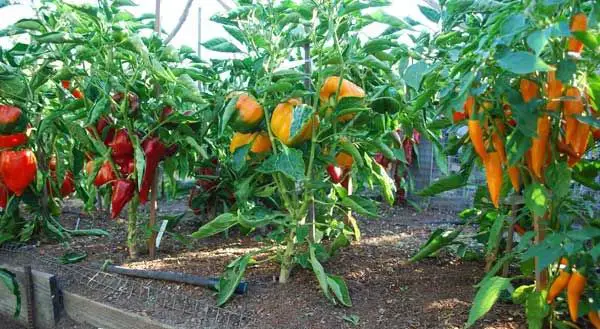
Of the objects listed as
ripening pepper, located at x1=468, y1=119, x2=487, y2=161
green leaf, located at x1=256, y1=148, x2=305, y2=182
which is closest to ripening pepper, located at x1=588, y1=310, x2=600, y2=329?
ripening pepper, located at x1=468, y1=119, x2=487, y2=161

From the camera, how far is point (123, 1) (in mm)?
1843

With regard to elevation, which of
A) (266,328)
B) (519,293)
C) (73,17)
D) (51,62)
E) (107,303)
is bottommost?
(107,303)

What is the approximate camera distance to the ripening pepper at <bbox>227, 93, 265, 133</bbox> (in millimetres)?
1540

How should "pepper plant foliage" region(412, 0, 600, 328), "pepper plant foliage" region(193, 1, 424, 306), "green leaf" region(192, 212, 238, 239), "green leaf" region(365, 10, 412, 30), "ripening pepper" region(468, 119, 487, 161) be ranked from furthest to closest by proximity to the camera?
"green leaf" region(192, 212, 238, 239), "pepper plant foliage" region(193, 1, 424, 306), "green leaf" region(365, 10, 412, 30), "ripening pepper" region(468, 119, 487, 161), "pepper plant foliage" region(412, 0, 600, 328)

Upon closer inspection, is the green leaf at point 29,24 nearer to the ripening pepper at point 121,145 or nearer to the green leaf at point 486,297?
the ripening pepper at point 121,145

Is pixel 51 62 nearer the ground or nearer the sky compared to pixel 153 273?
nearer the sky

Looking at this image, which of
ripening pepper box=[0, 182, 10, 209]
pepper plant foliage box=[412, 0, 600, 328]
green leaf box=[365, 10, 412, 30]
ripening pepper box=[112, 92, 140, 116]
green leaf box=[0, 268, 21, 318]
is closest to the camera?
pepper plant foliage box=[412, 0, 600, 328]

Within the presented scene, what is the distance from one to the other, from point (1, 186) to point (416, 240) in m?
1.80

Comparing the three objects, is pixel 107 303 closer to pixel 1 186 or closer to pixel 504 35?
pixel 1 186

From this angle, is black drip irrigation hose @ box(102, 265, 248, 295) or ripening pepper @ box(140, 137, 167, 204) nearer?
black drip irrigation hose @ box(102, 265, 248, 295)

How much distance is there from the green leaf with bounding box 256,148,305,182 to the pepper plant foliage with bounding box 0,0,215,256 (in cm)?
40

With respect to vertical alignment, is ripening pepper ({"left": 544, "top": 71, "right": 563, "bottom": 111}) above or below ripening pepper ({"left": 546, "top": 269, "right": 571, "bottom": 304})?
above

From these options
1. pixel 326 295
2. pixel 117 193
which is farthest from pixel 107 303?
pixel 326 295

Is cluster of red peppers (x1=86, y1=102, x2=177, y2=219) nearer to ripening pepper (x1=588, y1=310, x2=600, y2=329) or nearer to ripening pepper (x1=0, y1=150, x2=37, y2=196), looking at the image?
ripening pepper (x1=0, y1=150, x2=37, y2=196)
